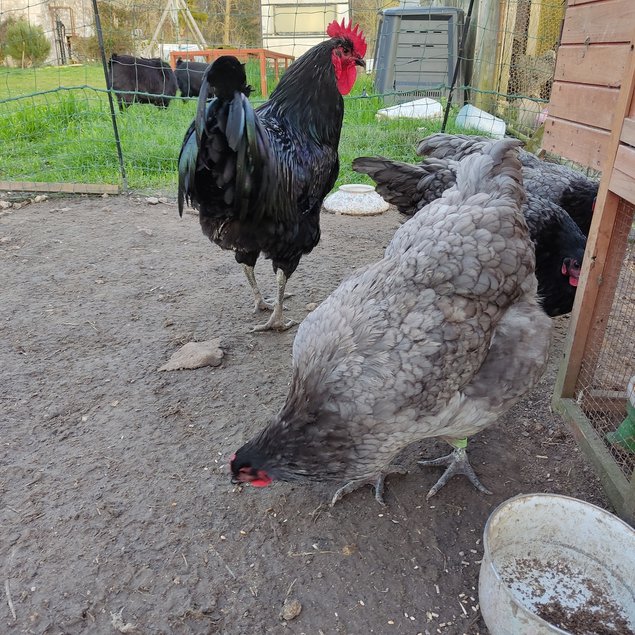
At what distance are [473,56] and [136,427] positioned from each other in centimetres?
891

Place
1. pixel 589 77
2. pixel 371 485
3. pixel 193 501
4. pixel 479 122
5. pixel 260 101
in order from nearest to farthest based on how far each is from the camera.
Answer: pixel 193 501 → pixel 371 485 → pixel 589 77 → pixel 260 101 → pixel 479 122

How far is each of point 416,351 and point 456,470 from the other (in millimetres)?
802

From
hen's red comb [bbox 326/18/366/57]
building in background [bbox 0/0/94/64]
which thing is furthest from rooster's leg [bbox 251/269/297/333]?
building in background [bbox 0/0/94/64]

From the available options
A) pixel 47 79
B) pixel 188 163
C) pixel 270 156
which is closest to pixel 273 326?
pixel 270 156

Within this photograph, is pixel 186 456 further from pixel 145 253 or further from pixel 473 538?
pixel 145 253

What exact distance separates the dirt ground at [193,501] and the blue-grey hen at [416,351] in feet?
1.16

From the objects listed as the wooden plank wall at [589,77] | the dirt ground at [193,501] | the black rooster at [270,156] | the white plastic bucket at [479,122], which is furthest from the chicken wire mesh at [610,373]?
the white plastic bucket at [479,122]

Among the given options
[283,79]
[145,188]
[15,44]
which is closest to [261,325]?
[283,79]

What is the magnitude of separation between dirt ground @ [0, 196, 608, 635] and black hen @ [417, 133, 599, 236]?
78cm

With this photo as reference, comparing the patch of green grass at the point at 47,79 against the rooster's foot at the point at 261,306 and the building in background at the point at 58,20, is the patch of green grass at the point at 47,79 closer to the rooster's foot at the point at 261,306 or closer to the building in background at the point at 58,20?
the building in background at the point at 58,20

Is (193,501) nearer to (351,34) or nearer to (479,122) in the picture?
(351,34)

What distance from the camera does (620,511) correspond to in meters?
2.03

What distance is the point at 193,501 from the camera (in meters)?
2.18

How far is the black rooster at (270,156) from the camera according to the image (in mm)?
2477
